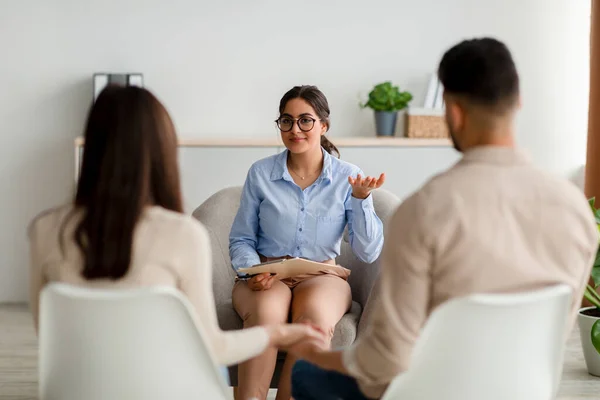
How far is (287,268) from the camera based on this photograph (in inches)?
111

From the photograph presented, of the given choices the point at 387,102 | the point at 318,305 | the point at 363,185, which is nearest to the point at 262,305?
the point at 318,305

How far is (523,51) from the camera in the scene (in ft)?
17.1

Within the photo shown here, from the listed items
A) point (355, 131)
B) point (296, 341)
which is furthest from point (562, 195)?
point (355, 131)

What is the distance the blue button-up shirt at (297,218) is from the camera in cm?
310

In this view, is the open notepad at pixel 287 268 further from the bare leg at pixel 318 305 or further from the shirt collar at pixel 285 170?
the shirt collar at pixel 285 170

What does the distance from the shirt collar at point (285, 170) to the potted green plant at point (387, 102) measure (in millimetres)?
1802

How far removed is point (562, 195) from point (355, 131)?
350 cm

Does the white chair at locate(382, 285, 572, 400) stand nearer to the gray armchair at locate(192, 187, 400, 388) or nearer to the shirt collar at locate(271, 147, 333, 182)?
the gray armchair at locate(192, 187, 400, 388)

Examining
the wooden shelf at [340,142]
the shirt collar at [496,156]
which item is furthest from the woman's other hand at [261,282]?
the wooden shelf at [340,142]

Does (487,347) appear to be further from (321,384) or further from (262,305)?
(262,305)

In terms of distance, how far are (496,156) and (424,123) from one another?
10.6 feet

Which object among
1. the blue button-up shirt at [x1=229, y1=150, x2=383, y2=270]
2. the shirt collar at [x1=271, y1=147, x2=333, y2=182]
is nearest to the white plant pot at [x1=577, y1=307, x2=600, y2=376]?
the blue button-up shirt at [x1=229, y1=150, x2=383, y2=270]

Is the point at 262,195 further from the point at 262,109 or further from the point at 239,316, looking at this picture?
the point at 262,109

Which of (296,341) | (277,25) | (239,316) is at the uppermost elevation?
(277,25)
